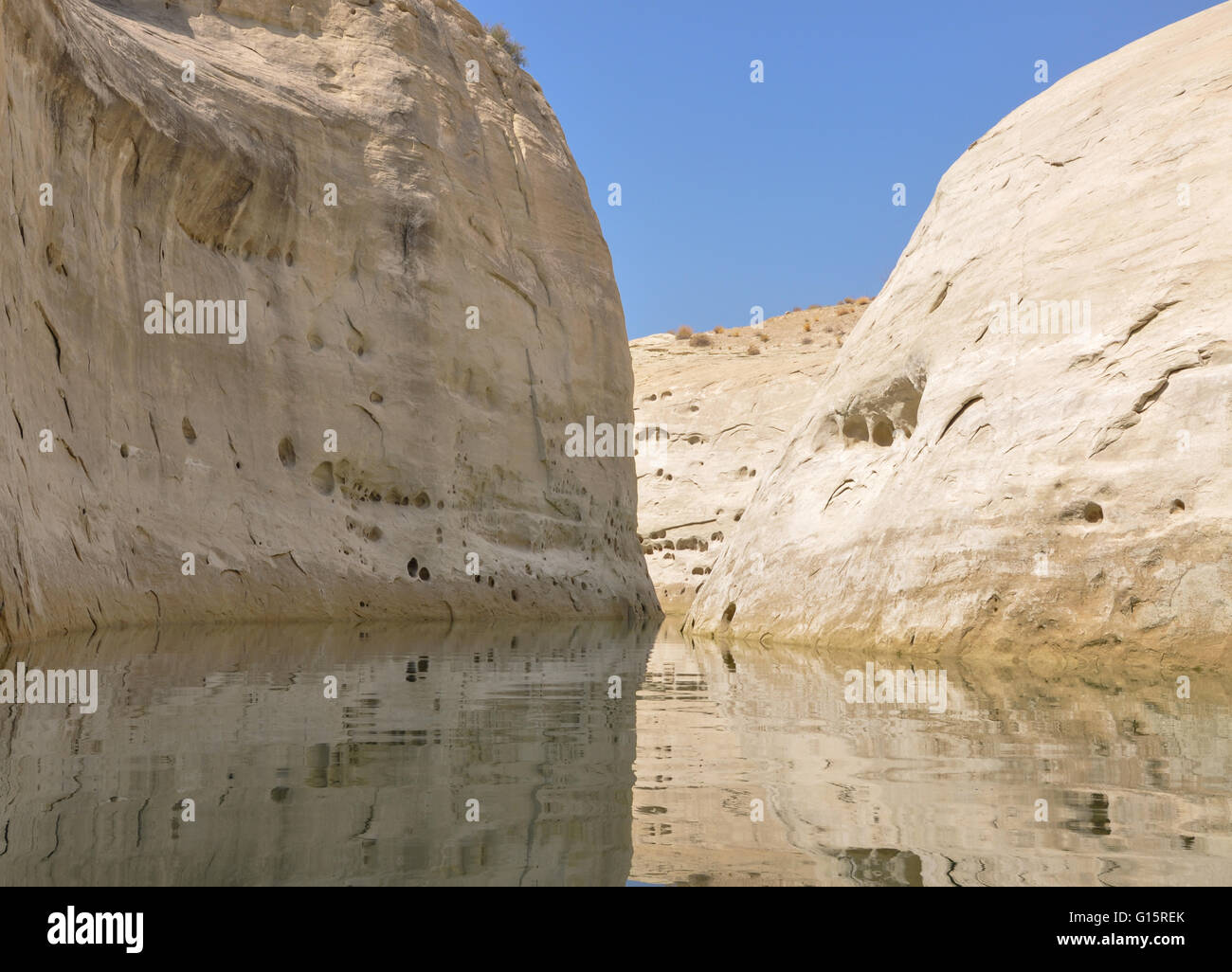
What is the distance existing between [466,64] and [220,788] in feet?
64.0

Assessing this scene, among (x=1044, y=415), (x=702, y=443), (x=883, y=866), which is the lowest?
(x=883, y=866)

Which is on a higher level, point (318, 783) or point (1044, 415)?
point (1044, 415)

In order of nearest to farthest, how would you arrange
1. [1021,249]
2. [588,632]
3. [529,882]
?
1. [529,882]
2. [1021,249]
3. [588,632]

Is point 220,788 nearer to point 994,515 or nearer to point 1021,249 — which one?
point 994,515

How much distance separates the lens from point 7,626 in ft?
29.3

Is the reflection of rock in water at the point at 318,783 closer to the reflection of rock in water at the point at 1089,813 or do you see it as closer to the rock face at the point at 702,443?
the reflection of rock in water at the point at 1089,813

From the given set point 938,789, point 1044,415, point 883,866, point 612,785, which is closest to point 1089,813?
point 938,789

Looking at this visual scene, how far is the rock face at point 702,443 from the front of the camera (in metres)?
27.8

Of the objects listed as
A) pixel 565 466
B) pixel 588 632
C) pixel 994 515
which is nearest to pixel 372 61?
pixel 565 466

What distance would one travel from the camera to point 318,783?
3.23 metres

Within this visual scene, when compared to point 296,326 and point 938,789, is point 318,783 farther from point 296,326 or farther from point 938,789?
point 296,326

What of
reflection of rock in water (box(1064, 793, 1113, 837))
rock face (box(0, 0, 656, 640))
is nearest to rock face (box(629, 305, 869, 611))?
rock face (box(0, 0, 656, 640))

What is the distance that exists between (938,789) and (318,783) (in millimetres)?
1747

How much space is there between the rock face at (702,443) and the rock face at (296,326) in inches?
245
